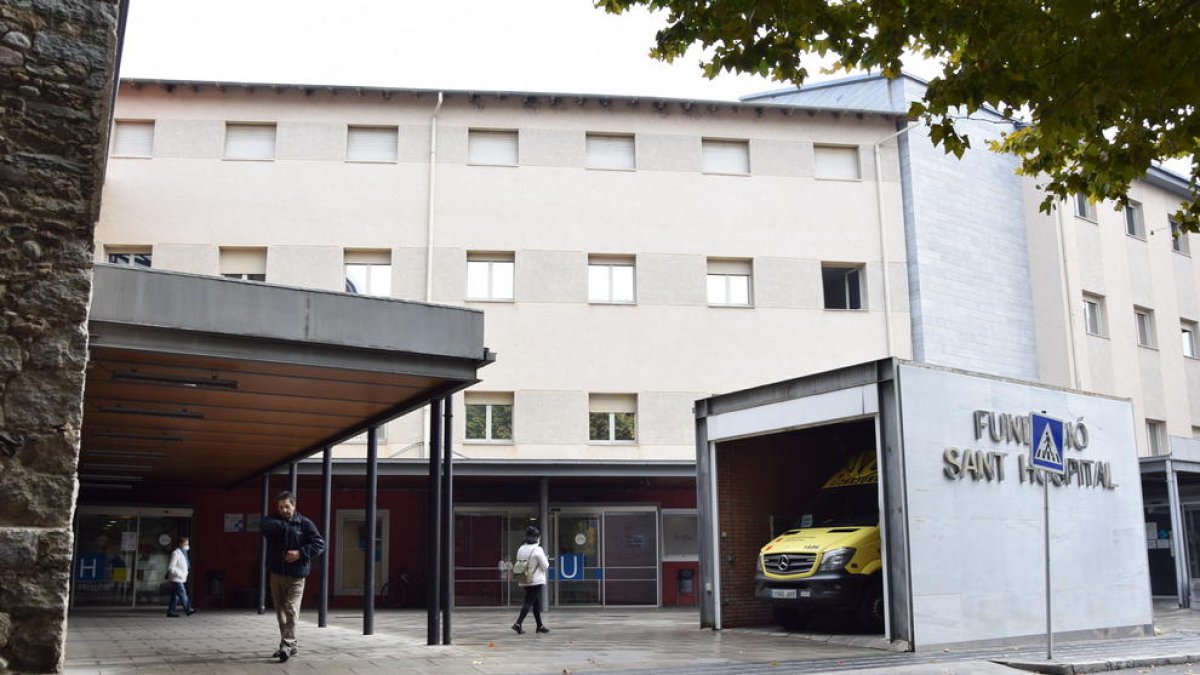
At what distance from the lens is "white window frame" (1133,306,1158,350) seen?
3266 centimetres

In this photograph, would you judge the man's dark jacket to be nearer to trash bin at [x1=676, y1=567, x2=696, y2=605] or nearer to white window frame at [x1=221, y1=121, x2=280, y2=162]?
trash bin at [x1=676, y1=567, x2=696, y2=605]

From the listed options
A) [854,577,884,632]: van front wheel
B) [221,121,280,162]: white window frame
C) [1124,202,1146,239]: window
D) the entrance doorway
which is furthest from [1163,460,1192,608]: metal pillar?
[221,121,280,162]: white window frame

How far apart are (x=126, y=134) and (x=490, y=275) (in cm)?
905

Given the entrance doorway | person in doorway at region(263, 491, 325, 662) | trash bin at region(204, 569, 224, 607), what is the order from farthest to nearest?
1. trash bin at region(204, 569, 224, 607)
2. the entrance doorway
3. person in doorway at region(263, 491, 325, 662)

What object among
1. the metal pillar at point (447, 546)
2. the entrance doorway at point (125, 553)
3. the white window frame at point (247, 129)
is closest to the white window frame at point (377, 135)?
the white window frame at point (247, 129)

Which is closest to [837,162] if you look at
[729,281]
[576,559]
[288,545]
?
[729,281]

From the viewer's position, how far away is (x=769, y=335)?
27.0m

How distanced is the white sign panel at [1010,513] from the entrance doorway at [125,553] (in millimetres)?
17148

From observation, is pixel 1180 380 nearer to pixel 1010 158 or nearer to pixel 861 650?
pixel 1010 158

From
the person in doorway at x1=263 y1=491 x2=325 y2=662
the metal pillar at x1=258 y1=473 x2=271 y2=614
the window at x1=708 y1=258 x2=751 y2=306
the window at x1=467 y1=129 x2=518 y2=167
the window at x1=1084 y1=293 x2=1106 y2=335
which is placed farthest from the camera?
the window at x1=1084 y1=293 x2=1106 y2=335

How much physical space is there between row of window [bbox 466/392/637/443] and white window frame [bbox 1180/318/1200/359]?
1855 centimetres

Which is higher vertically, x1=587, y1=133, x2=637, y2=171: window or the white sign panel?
x1=587, y1=133, x2=637, y2=171: window

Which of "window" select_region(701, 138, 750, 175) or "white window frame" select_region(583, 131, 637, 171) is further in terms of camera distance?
"window" select_region(701, 138, 750, 175)

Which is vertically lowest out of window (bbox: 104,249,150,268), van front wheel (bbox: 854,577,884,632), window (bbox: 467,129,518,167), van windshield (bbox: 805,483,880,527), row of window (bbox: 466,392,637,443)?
van front wheel (bbox: 854,577,884,632)
